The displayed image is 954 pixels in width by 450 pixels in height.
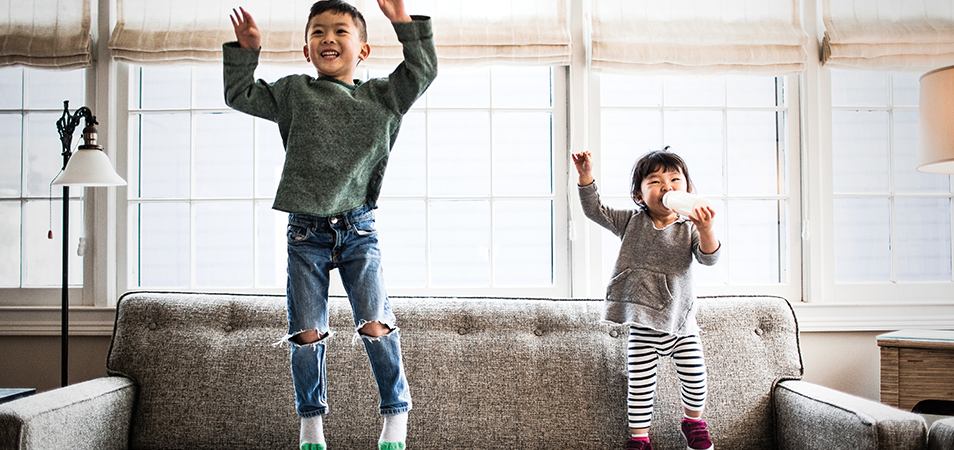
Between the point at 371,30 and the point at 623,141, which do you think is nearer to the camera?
the point at 371,30

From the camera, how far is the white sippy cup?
1462 millimetres

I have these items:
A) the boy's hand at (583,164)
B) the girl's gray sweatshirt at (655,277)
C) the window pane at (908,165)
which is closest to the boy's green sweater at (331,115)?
the boy's hand at (583,164)

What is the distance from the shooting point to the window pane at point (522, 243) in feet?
7.74

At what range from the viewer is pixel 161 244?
93.2 inches

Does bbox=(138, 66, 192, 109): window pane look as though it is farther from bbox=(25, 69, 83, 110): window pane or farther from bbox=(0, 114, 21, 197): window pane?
bbox=(0, 114, 21, 197): window pane

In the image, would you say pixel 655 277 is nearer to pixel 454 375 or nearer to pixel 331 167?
pixel 454 375

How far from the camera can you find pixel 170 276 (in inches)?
93.2

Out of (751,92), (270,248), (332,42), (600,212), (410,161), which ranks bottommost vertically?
(270,248)

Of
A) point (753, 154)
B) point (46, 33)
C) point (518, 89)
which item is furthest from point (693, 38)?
point (46, 33)

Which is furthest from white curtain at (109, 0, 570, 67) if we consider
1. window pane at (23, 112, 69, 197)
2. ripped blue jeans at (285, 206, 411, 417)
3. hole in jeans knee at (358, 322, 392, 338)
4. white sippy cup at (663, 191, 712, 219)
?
hole in jeans knee at (358, 322, 392, 338)

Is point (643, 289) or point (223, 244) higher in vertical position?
point (223, 244)

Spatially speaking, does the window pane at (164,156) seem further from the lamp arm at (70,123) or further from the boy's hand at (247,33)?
the boy's hand at (247,33)

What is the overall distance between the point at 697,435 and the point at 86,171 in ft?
6.59

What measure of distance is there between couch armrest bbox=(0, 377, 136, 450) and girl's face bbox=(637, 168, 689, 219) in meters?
1.58
